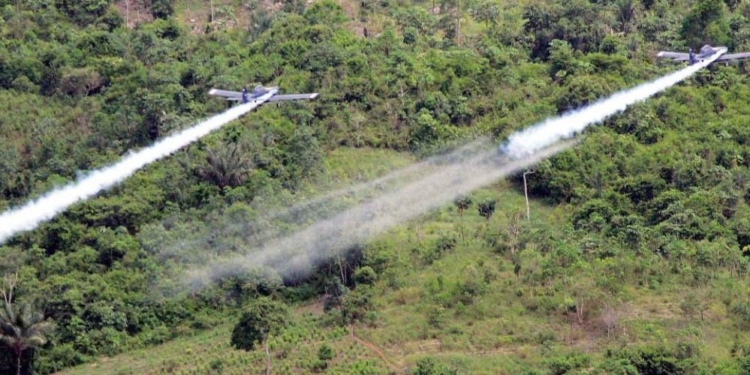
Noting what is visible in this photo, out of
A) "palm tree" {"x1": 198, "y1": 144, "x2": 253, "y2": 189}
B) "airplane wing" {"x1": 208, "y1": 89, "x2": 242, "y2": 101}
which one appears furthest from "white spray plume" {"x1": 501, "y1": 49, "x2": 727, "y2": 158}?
"airplane wing" {"x1": 208, "y1": 89, "x2": 242, "y2": 101}

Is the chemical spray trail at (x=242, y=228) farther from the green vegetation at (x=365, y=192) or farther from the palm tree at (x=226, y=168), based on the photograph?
the palm tree at (x=226, y=168)

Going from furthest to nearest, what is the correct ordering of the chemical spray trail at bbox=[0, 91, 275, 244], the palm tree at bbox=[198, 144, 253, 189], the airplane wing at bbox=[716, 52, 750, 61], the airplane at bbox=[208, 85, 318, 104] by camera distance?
the airplane wing at bbox=[716, 52, 750, 61], the palm tree at bbox=[198, 144, 253, 189], the airplane at bbox=[208, 85, 318, 104], the chemical spray trail at bbox=[0, 91, 275, 244]

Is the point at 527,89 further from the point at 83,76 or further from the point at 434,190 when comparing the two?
the point at 83,76

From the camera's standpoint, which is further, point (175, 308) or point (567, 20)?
point (567, 20)

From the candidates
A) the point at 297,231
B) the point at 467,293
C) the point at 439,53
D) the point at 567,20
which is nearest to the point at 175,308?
the point at 297,231

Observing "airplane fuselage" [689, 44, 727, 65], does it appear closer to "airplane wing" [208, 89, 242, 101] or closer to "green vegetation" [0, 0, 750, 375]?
"green vegetation" [0, 0, 750, 375]

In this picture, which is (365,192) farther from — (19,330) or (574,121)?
(19,330)
